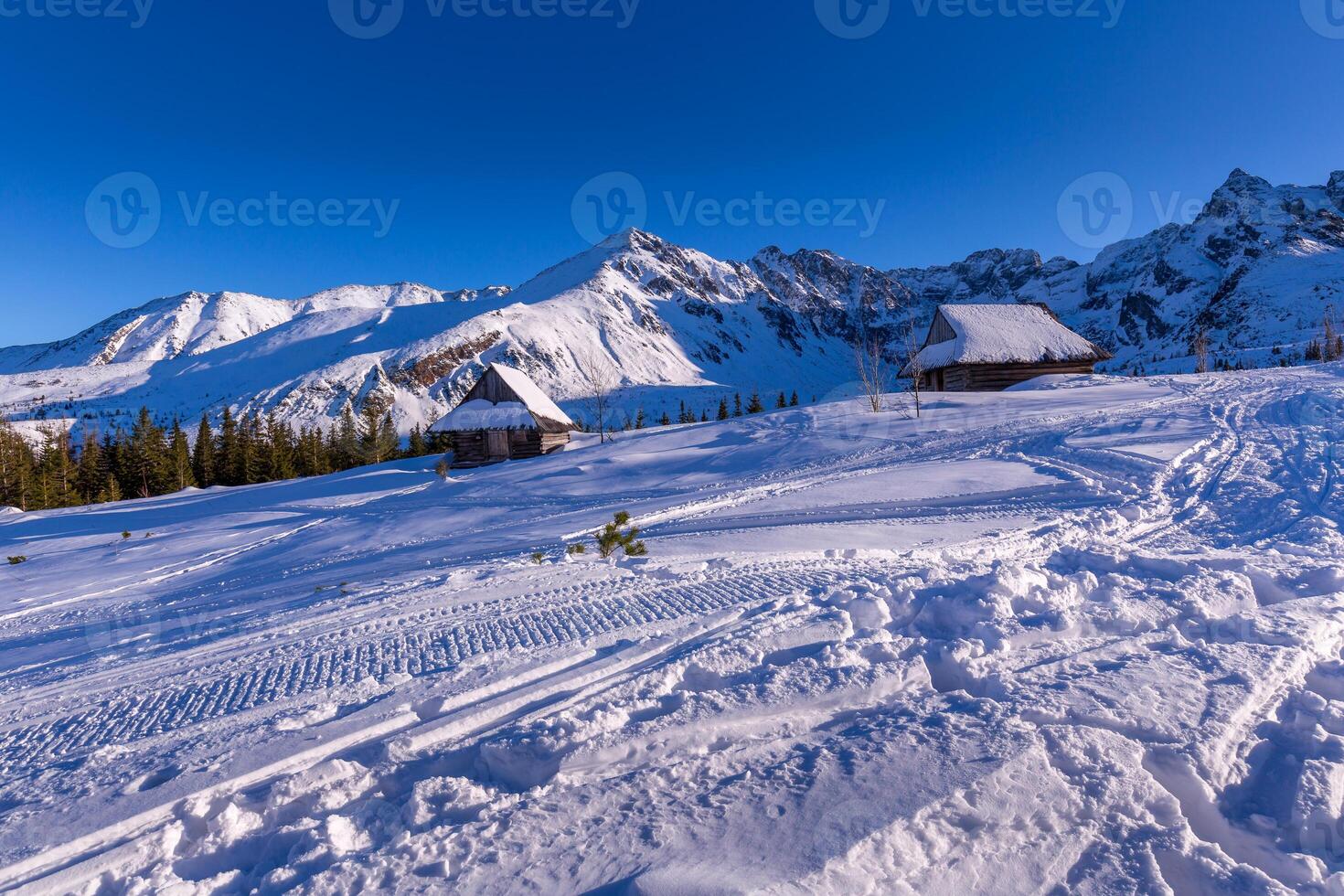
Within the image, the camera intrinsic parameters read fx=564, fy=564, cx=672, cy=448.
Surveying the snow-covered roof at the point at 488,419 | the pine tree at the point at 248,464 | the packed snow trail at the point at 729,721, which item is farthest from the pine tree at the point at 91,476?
the packed snow trail at the point at 729,721

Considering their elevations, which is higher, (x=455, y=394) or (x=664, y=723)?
(x=455, y=394)

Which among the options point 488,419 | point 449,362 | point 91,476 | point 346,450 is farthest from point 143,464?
point 449,362

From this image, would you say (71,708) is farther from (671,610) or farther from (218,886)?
(671,610)

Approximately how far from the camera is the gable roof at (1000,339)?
28281 millimetres

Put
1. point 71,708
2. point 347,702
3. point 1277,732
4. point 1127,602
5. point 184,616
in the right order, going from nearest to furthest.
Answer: point 1277,732 < point 347,702 < point 71,708 < point 1127,602 < point 184,616

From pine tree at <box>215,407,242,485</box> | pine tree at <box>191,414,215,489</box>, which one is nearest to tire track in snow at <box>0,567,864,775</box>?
pine tree at <box>215,407,242,485</box>

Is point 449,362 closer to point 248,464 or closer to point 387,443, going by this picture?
point 387,443

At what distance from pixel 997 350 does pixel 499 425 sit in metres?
25.0

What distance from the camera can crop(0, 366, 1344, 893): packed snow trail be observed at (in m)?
2.12

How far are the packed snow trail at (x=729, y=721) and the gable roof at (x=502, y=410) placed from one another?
19.8m

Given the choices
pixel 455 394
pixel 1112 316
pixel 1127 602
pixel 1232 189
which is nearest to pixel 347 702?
pixel 1127 602

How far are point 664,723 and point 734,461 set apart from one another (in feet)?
48.1

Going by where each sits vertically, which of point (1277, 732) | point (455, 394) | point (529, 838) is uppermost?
point (455, 394)

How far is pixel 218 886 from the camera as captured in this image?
213 cm
